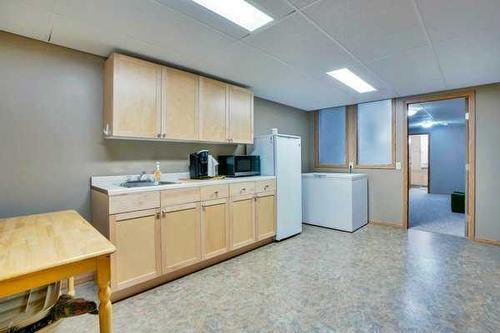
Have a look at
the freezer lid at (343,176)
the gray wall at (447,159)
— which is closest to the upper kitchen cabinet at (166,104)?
the freezer lid at (343,176)

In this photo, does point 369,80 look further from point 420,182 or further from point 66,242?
point 420,182

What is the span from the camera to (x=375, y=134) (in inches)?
181

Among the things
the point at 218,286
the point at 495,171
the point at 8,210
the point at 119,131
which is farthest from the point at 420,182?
the point at 8,210

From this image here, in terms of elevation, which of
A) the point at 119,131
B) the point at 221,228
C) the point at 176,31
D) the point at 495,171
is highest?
the point at 176,31

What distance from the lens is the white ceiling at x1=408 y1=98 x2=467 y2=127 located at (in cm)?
494

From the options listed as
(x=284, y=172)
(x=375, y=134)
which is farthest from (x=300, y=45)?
(x=375, y=134)

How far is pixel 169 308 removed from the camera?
203 cm

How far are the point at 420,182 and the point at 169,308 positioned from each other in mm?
11105

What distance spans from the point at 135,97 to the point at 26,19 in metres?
0.90

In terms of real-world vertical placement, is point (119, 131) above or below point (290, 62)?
below

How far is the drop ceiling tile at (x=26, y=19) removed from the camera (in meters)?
1.76

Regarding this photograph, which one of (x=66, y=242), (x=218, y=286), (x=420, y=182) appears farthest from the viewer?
(x=420, y=182)

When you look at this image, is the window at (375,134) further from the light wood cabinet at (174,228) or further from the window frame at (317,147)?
the light wood cabinet at (174,228)

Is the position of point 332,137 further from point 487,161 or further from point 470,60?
point 470,60
